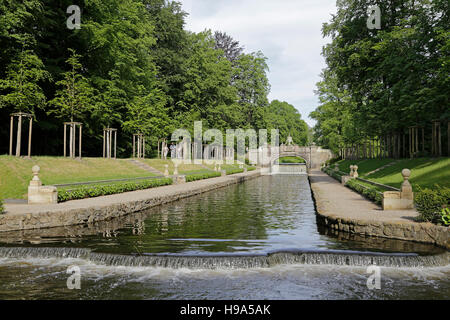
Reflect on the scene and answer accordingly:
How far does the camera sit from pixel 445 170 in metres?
21.8

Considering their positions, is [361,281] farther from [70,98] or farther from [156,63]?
[156,63]

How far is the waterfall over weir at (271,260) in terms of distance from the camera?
9.70 m

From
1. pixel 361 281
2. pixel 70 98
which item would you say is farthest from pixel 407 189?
pixel 70 98

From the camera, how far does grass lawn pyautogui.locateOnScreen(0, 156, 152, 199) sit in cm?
1920

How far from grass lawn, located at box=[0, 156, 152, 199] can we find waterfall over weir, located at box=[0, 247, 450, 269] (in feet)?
32.8

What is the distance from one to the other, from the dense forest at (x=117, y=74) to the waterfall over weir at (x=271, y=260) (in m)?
20.2

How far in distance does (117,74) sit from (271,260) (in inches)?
1345

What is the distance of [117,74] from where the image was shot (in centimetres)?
3962

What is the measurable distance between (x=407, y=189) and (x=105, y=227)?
11975mm
